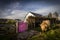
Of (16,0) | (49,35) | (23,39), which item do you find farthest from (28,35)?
(16,0)

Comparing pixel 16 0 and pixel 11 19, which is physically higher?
pixel 16 0

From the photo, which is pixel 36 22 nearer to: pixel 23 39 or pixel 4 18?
pixel 23 39

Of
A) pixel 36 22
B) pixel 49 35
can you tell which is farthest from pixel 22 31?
pixel 49 35

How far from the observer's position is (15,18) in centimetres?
329

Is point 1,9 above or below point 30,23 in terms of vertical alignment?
above

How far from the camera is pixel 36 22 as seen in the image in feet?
10.7

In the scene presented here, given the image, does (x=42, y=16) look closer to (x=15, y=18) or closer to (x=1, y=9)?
(x=15, y=18)

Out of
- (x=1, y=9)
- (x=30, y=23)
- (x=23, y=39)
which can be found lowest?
(x=23, y=39)

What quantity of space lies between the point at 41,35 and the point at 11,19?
725mm

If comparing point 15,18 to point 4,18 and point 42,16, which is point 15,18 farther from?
point 42,16

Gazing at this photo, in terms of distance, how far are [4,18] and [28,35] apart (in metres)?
0.63

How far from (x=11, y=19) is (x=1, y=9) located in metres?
0.31

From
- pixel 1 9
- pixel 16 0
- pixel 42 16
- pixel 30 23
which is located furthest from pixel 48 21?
pixel 1 9

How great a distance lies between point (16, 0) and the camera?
3316 millimetres
